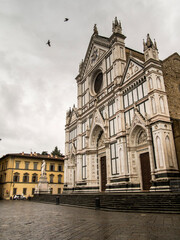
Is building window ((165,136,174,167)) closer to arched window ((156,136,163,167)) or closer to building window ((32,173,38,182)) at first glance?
arched window ((156,136,163,167))

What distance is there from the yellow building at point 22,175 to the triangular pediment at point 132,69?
111ft

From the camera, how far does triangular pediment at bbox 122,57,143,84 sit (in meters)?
21.1

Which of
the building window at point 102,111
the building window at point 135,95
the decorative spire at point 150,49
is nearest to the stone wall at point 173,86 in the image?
the decorative spire at point 150,49

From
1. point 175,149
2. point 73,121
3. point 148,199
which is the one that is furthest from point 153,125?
point 73,121

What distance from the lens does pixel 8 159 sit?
4700 centimetres

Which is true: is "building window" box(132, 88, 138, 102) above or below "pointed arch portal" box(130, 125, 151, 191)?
above

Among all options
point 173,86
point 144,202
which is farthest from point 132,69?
point 144,202

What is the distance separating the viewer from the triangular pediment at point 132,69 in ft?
69.3

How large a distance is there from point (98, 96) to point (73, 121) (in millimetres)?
8594

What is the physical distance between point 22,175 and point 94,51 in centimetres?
3178

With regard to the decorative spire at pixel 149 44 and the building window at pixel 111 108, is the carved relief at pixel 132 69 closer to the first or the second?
the decorative spire at pixel 149 44

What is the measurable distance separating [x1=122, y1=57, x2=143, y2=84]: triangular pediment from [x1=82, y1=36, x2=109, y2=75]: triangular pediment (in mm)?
6851

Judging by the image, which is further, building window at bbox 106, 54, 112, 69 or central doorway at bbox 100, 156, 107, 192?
building window at bbox 106, 54, 112, 69

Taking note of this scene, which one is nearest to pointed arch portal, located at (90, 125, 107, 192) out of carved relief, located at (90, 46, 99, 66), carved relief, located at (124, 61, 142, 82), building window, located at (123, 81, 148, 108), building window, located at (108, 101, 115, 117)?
building window, located at (108, 101, 115, 117)
